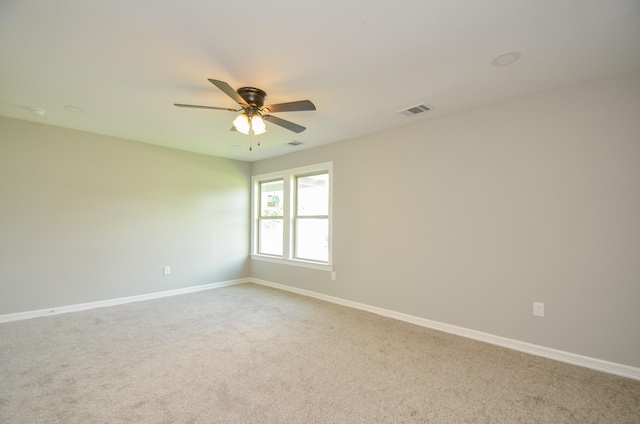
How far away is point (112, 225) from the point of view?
13.9 ft

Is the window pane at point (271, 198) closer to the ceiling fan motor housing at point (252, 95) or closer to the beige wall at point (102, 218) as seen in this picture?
the beige wall at point (102, 218)

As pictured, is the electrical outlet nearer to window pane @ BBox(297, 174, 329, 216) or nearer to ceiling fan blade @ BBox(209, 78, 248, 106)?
window pane @ BBox(297, 174, 329, 216)

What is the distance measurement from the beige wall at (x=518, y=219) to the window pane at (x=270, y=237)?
1969mm

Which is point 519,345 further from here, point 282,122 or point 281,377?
point 282,122

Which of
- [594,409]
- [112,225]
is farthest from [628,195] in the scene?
[112,225]

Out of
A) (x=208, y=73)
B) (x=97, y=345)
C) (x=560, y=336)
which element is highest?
(x=208, y=73)

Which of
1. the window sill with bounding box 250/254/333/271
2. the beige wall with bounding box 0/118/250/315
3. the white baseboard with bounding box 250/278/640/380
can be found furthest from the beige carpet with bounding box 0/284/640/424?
the window sill with bounding box 250/254/333/271

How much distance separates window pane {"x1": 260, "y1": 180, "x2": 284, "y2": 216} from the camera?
553 centimetres

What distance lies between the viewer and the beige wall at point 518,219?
2.33m

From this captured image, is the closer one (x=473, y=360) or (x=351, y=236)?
(x=473, y=360)

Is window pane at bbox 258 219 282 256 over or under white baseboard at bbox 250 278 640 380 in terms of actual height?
over

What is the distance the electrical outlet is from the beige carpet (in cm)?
39

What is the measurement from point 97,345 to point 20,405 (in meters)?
0.96

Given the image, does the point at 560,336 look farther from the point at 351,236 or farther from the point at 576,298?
the point at 351,236
